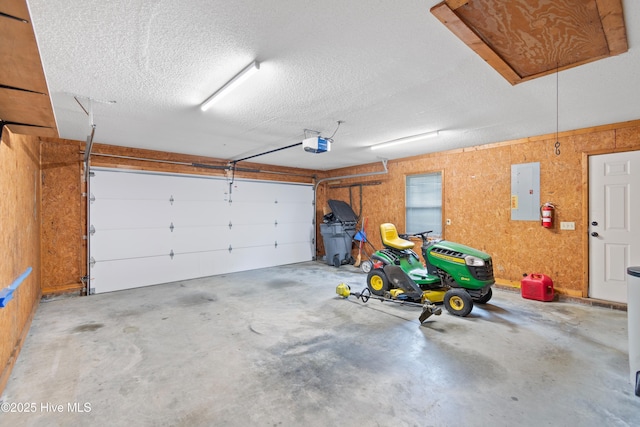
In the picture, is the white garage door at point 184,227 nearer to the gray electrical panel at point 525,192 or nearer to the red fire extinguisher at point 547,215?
the gray electrical panel at point 525,192

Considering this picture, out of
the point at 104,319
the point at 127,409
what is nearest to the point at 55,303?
the point at 104,319

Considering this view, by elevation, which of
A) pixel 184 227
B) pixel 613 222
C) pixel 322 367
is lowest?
pixel 322 367

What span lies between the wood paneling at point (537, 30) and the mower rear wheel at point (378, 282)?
2.87m

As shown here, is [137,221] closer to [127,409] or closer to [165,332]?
[165,332]

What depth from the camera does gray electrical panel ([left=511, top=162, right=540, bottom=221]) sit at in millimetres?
4426

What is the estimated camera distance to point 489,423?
1750mm

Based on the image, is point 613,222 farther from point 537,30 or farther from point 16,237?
point 16,237

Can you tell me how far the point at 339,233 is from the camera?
6.85 m

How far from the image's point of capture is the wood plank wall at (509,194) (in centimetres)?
401

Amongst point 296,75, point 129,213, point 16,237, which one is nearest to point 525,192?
point 296,75

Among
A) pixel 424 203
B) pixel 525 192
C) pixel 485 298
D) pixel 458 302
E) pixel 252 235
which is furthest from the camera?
pixel 252 235

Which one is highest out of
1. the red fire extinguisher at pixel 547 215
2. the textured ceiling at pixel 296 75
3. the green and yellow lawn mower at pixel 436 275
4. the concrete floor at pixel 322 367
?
the textured ceiling at pixel 296 75

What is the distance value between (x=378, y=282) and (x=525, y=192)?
8.95 feet

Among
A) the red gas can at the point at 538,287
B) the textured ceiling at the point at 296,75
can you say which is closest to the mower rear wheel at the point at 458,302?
the red gas can at the point at 538,287
